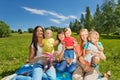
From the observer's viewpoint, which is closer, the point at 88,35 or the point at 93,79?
the point at 93,79

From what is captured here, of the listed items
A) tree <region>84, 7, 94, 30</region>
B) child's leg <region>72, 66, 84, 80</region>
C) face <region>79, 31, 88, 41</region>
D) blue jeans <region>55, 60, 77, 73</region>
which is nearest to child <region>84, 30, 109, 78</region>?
face <region>79, 31, 88, 41</region>

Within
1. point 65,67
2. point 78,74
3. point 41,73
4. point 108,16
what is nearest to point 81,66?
point 78,74

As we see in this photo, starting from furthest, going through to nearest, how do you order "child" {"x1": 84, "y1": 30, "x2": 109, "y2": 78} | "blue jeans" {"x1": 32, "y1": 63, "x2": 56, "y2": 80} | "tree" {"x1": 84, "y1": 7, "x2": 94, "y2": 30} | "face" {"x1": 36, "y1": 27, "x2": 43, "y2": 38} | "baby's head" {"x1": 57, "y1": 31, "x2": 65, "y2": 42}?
"tree" {"x1": 84, "y1": 7, "x2": 94, "y2": 30}, "baby's head" {"x1": 57, "y1": 31, "x2": 65, "y2": 42}, "face" {"x1": 36, "y1": 27, "x2": 43, "y2": 38}, "child" {"x1": 84, "y1": 30, "x2": 109, "y2": 78}, "blue jeans" {"x1": 32, "y1": 63, "x2": 56, "y2": 80}

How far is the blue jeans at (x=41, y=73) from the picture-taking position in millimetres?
10451

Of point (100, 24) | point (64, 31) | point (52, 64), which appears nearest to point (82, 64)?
point (52, 64)

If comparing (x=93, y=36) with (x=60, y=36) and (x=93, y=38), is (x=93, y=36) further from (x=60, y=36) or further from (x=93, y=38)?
(x=60, y=36)

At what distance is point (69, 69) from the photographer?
11.0m

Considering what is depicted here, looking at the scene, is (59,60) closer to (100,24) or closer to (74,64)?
(74,64)

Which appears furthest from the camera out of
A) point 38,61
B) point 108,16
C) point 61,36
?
point 108,16

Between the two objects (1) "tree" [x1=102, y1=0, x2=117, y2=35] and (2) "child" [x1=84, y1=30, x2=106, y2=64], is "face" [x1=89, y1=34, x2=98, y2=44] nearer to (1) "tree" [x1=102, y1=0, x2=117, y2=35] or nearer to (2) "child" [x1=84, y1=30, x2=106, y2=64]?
(2) "child" [x1=84, y1=30, x2=106, y2=64]

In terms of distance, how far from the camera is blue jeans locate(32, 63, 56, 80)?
411 inches

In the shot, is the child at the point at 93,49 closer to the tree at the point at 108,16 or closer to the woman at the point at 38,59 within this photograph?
the woman at the point at 38,59

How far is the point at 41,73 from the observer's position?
10.6 metres

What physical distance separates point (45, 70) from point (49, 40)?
1.08 m
